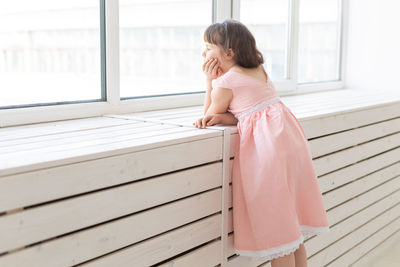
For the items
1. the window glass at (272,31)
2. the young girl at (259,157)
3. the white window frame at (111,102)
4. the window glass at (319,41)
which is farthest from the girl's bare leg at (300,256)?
the window glass at (319,41)

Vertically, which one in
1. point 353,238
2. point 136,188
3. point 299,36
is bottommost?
point 353,238

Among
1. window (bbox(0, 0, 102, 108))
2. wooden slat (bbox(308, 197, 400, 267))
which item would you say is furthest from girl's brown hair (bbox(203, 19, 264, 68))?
wooden slat (bbox(308, 197, 400, 267))

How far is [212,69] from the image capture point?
1.79 meters

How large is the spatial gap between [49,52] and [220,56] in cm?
62

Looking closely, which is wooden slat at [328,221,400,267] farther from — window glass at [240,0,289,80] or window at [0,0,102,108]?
window at [0,0,102,108]

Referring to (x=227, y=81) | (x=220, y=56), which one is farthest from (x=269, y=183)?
(x=220, y=56)

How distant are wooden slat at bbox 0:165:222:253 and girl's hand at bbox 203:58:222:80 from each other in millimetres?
388

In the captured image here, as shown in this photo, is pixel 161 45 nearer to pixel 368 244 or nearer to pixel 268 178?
pixel 268 178

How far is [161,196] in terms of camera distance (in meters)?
1.43

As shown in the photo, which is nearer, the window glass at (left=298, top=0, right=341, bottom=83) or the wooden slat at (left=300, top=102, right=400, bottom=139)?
the wooden slat at (left=300, top=102, right=400, bottom=139)

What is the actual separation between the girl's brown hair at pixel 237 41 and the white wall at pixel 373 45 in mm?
1972

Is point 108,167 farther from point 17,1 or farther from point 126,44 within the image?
point 126,44

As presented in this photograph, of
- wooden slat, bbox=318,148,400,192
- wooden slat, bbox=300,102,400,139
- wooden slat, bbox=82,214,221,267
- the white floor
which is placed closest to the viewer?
wooden slat, bbox=82,214,221,267

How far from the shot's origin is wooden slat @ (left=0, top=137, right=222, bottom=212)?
109 centimetres
